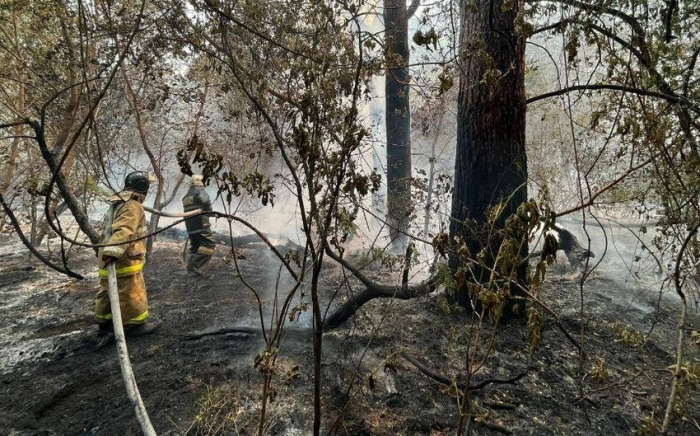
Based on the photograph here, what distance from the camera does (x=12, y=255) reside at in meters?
7.68

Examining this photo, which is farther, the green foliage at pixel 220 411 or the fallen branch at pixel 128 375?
the green foliage at pixel 220 411

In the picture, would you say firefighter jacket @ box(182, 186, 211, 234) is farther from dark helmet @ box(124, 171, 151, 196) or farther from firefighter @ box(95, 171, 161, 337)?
firefighter @ box(95, 171, 161, 337)

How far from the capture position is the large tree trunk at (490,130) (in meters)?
3.84

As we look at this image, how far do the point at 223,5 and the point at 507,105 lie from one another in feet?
9.90

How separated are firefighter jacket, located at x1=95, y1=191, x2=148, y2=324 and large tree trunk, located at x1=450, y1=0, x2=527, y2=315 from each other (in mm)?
3602

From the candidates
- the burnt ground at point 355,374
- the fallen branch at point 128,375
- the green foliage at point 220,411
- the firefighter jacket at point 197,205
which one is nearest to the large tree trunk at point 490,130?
the burnt ground at point 355,374

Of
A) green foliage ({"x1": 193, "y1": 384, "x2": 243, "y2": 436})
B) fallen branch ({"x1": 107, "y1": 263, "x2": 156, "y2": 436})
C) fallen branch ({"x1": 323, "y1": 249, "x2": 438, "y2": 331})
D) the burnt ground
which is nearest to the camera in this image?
fallen branch ({"x1": 107, "y1": 263, "x2": 156, "y2": 436})

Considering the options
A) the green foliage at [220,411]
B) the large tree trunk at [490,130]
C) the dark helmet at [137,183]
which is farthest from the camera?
the dark helmet at [137,183]

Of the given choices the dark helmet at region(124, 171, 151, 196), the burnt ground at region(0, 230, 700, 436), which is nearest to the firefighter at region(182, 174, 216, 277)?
the burnt ground at region(0, 230, 700, 436)

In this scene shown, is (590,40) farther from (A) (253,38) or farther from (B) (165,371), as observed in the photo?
(B) (165,371)

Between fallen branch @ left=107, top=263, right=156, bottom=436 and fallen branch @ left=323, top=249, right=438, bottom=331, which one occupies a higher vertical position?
fallen branch @ left=107, top=263, right=156, bottom=436

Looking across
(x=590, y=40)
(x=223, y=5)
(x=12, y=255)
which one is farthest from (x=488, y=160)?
(x=12, y=255)

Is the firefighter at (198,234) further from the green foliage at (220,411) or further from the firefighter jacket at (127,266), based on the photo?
the green foliage at (220,411)

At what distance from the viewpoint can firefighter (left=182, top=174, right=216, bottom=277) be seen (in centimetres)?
661
